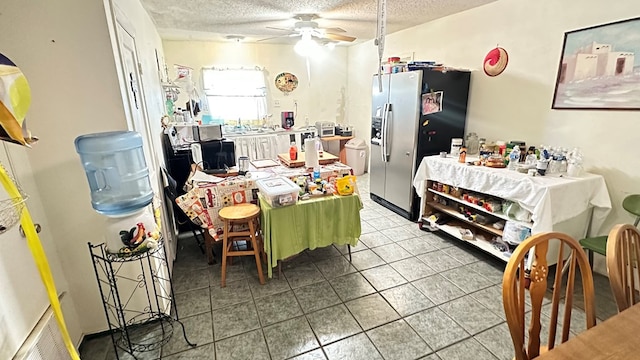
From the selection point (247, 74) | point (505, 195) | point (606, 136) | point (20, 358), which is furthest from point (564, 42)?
point (247, 74)

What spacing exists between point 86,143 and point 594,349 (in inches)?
87.5

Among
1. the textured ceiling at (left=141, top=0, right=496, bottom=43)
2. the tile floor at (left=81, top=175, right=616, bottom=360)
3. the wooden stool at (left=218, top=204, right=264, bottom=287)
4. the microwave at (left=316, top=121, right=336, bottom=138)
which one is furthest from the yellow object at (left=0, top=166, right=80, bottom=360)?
the microwave at (left=316, top=121, right=336, bottom=138)

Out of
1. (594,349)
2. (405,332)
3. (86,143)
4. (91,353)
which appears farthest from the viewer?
(405,332)

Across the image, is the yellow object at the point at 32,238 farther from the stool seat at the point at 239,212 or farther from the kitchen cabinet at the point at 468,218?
the kitchen cabinet at the point at 468,218

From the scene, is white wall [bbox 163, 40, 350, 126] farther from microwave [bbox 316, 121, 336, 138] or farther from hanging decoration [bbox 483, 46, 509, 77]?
hanging decoration [bbox 483, 46, 509, 77]

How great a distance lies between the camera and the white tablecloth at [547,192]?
2107 mm

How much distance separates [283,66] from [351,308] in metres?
4.84

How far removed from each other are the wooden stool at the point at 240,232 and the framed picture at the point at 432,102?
6.88ft

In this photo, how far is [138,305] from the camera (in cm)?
188

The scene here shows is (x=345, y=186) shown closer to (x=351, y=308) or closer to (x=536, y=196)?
(x=351, y=308)

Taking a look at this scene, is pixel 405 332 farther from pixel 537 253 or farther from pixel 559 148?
pixel 559 148

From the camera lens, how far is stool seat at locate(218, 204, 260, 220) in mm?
2290

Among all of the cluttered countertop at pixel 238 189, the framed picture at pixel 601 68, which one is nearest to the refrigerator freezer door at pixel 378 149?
the cluttered countertop at pixel 238 189

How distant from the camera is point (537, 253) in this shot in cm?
101
